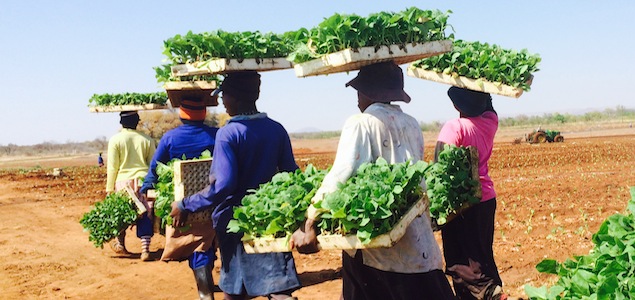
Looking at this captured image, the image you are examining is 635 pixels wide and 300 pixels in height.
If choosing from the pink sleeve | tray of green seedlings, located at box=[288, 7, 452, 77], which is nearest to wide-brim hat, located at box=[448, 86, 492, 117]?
the pink sleeve

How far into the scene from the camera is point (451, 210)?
16.3 feet

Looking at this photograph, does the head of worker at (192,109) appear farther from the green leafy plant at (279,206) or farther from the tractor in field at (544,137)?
the tractor in field at (544,137)

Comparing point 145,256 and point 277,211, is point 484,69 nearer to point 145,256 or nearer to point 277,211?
point 277,211

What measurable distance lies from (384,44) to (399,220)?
42.6 inches

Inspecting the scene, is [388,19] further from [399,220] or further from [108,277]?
[108,277]

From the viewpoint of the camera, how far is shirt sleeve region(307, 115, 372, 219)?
11.3 feet

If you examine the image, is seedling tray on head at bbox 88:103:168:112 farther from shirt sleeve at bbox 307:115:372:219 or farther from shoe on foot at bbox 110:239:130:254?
shirt sleeve at bbox 307:115:372:219

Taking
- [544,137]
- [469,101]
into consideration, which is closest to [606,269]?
[469,101]

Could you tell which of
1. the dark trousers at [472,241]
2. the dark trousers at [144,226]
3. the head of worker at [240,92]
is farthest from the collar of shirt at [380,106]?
the dark trousers at [144,226]

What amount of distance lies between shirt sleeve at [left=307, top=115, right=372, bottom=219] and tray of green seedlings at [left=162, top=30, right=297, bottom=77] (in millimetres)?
1431

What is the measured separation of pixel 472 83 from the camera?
4.90 m

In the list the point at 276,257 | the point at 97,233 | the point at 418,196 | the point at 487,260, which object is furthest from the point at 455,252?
the point at 97,233

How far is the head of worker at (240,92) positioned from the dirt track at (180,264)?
2.60m

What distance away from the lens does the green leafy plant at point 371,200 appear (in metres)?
3.18
